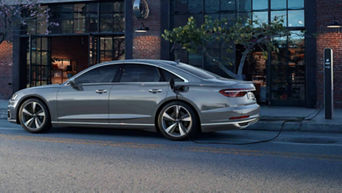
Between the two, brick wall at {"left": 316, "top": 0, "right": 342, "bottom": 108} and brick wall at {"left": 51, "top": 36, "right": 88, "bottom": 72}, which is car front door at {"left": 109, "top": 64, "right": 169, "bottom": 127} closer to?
brick wall at {"left": 316, "top": 0, "right": 342, "bottom": 108}

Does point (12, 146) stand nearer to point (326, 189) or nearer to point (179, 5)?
point (326, 189)

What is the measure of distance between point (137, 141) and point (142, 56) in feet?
36.6

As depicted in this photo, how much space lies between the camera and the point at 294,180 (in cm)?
450

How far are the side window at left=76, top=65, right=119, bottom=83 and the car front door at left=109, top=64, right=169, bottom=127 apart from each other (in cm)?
21

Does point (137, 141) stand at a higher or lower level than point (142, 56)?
lower

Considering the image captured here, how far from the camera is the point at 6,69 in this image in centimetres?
2098

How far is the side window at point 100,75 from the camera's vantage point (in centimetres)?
822

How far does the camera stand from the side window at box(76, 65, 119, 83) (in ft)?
27.0

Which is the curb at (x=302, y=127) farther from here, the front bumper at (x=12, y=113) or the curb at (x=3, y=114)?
the curb at (x=3, y=114)

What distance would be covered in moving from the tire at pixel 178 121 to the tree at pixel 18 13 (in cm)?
1296

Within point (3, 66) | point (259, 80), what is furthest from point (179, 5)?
point (3, 66)

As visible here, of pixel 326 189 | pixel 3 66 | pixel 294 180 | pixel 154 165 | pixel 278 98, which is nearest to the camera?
pixel 326 189

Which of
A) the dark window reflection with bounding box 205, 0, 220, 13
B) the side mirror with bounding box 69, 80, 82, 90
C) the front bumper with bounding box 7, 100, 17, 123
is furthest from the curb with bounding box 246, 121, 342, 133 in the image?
the dark window reflection with bounding box 205, 0, 220, 13

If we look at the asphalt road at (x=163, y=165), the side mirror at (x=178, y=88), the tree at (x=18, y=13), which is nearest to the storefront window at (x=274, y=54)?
the tree at (x=18, y=13)
